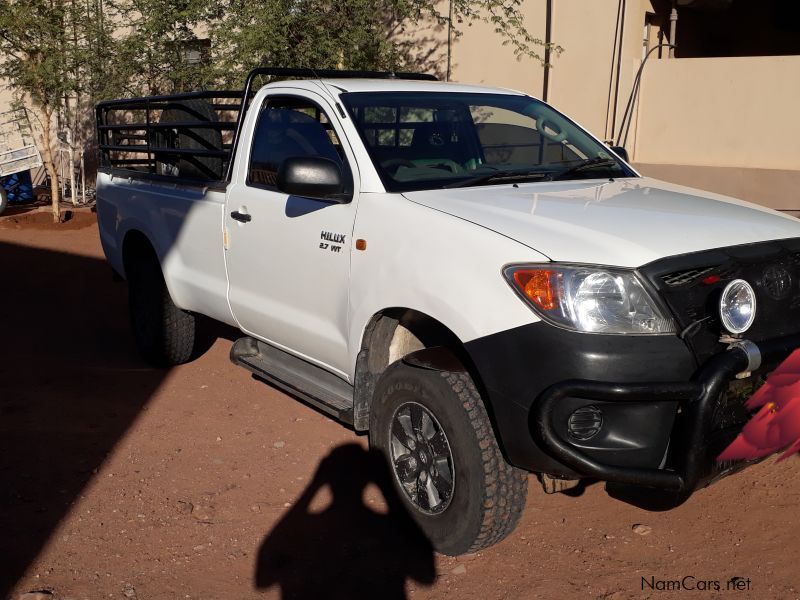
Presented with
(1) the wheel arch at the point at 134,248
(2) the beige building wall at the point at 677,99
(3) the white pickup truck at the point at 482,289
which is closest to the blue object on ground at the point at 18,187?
(2) the beige building wall at the point at 677,99

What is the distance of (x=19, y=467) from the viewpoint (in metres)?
4.81

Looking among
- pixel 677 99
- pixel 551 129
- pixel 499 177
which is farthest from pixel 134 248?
pixel 677 99

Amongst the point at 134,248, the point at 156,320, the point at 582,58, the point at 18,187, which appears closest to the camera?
the point at 156,320

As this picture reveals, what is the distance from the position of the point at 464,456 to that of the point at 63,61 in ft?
39.7

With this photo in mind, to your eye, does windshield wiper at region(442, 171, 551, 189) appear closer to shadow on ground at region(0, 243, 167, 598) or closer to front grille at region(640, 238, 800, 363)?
front grille at region(640, 238, 800, 363)

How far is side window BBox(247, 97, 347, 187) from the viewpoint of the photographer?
15.8 ft

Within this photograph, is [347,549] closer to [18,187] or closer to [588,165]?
[588,165]

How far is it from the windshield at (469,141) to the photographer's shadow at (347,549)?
55.5 inches

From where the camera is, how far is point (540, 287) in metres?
3.20

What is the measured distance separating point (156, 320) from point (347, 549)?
312 cm

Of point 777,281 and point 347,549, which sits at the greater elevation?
point 777,281

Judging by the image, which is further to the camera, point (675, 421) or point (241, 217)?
point (241, 217)

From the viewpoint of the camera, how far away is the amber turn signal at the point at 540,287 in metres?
3.18

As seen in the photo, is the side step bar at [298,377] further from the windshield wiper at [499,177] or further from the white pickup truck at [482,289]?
the windshield wiper at [499,177]
